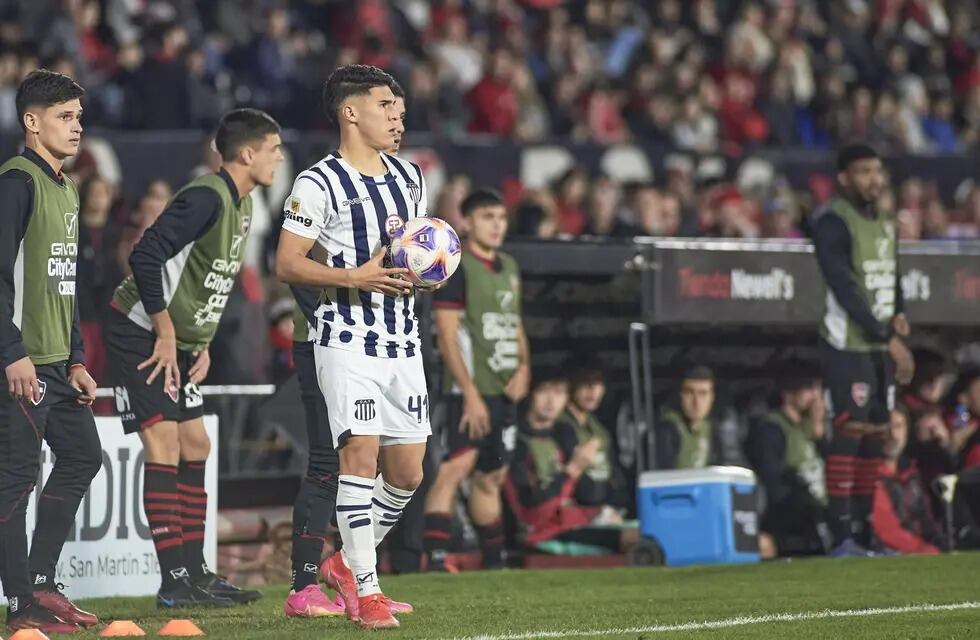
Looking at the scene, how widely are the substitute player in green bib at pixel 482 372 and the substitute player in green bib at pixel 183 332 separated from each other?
2565 millimetres

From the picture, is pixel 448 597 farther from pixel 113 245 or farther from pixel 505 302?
pixel 113 245

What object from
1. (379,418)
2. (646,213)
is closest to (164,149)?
(646,213)

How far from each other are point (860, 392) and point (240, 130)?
4674 millimetres

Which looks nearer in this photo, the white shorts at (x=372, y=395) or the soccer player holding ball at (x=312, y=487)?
the white shorts at (x=372, y=395)

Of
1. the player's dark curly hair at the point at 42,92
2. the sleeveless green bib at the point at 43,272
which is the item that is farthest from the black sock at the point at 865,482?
the player's dark curly hair at the point at 42,92

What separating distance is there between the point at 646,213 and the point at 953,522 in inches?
153

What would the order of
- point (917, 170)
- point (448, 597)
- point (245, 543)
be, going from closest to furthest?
point (448, 597), point (245, 543), point (917, 170)

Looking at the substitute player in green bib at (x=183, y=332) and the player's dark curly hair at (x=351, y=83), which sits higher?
the player's dark curly hair at (x=351, y=83)

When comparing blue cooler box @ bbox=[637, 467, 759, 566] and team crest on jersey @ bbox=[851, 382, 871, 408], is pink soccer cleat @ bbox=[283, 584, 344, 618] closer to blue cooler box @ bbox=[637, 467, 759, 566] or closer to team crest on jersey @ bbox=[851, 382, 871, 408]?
blue cooler box @ bbox=[637, 467, 759, 566]

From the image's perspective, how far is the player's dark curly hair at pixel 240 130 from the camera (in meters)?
8.48

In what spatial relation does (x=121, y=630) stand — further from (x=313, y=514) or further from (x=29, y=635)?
(x=313, y=514)

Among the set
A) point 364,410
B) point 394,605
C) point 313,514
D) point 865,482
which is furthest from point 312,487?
point 865,482

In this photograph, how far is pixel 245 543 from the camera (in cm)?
1081

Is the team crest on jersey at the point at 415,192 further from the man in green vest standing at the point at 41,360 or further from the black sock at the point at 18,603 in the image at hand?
the black sock at the point at 18,603
